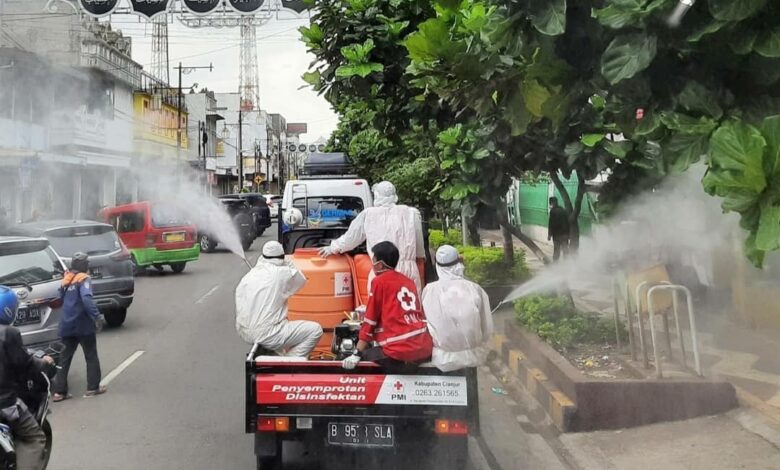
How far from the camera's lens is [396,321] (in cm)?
482

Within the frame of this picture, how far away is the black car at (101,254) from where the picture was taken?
11438mm

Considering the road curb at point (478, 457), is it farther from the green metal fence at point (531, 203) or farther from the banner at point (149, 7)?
the green metal fence at point (531, 203)

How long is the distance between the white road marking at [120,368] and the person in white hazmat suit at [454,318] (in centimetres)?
480

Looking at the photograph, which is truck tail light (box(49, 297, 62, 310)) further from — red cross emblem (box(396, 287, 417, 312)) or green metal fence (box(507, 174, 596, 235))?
green metal fence (box(507, 174, 596, 235))

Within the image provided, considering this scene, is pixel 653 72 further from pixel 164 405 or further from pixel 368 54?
pixel 164 405

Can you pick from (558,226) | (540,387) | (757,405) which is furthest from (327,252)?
(558,226)

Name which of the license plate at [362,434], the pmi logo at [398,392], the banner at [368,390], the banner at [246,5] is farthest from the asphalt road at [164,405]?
the banner at [246,5]

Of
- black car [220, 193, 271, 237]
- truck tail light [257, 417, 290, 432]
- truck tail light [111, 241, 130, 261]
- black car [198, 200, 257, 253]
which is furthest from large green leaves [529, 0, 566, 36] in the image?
black car [220, 193, 271, 237]

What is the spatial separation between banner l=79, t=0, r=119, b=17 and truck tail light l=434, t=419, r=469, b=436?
32.2 ft

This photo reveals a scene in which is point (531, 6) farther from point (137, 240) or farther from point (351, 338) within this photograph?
point (137, 240)

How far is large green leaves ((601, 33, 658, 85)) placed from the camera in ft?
9.14

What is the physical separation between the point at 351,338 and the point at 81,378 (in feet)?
14.5

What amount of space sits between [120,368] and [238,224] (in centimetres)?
1581

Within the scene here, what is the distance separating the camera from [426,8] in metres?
7.99
